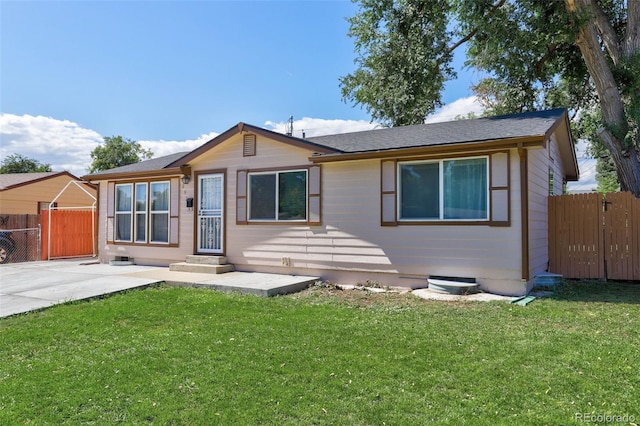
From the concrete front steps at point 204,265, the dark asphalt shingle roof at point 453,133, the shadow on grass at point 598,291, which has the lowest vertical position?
the shadow on grass at point 598,291

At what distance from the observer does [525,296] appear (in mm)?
6977

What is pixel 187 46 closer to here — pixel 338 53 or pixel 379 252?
pixel 338 53

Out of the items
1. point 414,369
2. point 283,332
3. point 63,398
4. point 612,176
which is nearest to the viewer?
point 63,398

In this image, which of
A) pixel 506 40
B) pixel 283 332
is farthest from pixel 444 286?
pixel 506 40

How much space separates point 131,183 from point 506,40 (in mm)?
11533

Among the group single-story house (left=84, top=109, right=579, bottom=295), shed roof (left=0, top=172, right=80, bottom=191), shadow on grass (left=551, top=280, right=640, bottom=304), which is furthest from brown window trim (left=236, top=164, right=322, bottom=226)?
shed roof (left=0, top=172, right=80, bottom=191)

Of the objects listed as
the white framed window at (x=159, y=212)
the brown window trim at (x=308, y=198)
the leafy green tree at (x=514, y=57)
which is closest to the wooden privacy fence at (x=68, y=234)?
the white framed window at (x=159, y=212)

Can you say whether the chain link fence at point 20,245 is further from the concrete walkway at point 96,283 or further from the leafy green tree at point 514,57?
the leafy green tree at point 514,57

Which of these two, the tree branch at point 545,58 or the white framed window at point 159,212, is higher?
the tree branch at point 545,58

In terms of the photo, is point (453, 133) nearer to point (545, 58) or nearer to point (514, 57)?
point (514, 57)

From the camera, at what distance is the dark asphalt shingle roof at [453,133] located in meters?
7.29

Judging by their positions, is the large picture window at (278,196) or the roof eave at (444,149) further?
the large picture window at (278,196)

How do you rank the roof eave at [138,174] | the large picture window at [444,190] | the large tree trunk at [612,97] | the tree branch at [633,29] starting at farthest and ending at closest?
the tree branch at [633,29] < the roof eave at [138,174] < the large tree trunk at [612,97] < the large picture window at [444,190]

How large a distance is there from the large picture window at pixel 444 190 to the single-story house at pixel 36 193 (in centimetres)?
1479
